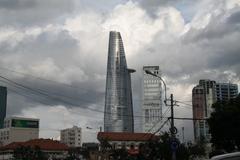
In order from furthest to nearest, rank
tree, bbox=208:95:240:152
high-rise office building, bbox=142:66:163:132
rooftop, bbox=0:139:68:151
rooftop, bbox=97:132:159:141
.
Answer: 1. rooftop, bbox=0:139:68:151
2. rooftop, bbox=97:132:159:141
3. high-rise office building, bbox=142:66:163:132
4. tree, bbox=208:95:240:152

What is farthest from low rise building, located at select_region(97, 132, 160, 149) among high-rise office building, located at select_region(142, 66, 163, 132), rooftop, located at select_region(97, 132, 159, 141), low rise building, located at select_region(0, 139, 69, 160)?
high-rise office building, located at select_region(142, 66, 163, 132)

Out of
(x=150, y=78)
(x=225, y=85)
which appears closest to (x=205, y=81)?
(x=225, y=85)

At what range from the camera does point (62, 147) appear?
17125cm

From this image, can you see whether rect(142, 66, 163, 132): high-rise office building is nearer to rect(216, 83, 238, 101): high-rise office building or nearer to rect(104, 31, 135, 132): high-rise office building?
rect(216, 83, 238, 101): high-rise office building

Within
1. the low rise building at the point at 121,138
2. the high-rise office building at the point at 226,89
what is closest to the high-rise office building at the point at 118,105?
the low rise building at the point at 121,138

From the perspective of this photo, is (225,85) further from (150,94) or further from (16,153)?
(16,153)

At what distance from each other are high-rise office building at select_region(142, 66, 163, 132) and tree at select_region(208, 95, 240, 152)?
10.0 metres

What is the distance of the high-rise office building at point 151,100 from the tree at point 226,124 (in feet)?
32.9

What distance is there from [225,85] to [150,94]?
1369 centimetres

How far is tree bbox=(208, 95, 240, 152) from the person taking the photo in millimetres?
44656

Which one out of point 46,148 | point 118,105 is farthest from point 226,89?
point 46,148

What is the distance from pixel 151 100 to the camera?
6103 cm

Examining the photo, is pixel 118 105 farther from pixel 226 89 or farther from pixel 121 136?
pixel 226 89

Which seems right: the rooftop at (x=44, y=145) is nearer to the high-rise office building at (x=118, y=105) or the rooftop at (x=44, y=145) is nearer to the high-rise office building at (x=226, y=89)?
the high-rise office building at (x=118, y=105)
